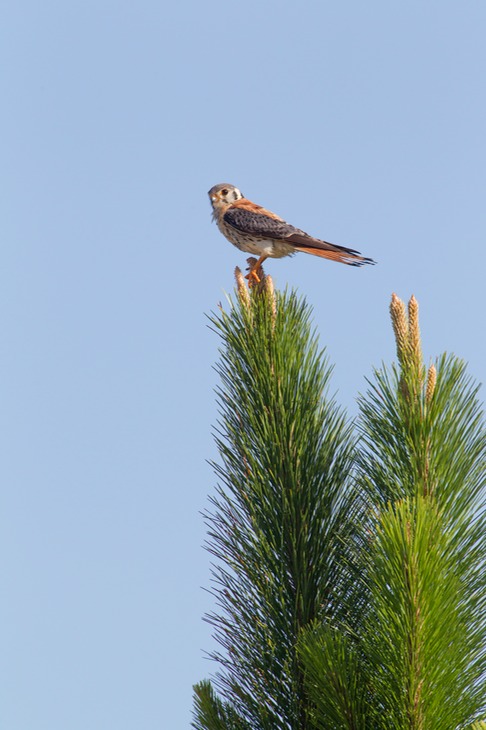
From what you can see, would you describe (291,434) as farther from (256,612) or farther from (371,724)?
(371,724)

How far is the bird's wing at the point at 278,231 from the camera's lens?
264 inches

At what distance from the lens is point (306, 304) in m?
3.50

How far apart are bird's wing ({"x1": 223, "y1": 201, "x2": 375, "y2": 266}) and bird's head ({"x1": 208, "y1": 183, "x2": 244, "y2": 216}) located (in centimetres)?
68

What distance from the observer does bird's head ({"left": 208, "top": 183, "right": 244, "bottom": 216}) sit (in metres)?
8.48

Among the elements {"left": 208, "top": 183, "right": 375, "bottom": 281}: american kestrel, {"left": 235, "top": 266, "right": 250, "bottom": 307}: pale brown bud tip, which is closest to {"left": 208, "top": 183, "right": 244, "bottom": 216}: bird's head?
{"left": 208, "top": 183, "right": 375, "bottom": 281}: american kestrel

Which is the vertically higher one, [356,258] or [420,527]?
[356,258]

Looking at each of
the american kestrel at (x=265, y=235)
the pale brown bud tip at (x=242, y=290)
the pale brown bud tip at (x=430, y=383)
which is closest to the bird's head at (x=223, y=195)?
the american kestrel at (x=265, y=235)

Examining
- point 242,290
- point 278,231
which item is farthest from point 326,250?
point 242,290

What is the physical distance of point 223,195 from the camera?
8.63 meters

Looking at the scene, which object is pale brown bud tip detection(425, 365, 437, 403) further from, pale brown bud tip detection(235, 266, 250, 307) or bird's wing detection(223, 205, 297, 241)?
bird's wing detection(223, 205, 297, 241)

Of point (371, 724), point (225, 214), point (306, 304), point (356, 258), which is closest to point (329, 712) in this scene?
point (371, 724)

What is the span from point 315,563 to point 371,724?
58 cm

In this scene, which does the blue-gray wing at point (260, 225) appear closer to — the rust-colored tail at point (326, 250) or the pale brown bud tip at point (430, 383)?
the rust-colored tail at point (326, 250)

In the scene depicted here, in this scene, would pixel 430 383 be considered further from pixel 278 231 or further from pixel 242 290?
pixel 278 231
